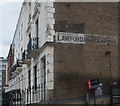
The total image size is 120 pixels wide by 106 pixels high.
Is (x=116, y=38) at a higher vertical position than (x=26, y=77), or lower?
higher

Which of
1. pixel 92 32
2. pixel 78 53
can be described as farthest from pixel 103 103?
pixel 92 32

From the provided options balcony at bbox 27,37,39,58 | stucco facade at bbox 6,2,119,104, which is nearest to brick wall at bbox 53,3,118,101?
stucco facade at bbox 6,2,119,104

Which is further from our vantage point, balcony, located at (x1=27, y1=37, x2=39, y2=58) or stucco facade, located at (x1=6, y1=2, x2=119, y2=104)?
balcony, located at (x1=27, y1=37, x2=39, y2=58)

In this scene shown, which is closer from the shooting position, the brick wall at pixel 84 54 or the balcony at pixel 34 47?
the brick wall at pixel 84 54

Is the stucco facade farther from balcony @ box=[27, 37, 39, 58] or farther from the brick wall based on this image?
balcony @ box=[27, 37, 39, 58]

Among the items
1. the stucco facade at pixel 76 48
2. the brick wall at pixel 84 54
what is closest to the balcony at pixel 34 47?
the stucco facade at pixel 76 48

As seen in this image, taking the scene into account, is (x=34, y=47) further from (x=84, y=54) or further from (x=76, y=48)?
(x=84, y=54)

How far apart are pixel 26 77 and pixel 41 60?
6974 mm

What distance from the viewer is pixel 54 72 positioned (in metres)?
15.1

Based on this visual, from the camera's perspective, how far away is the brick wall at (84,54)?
50.2 feet

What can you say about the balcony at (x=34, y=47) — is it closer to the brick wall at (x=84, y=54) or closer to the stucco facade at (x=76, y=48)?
the stucco facade at (x=76, y=48)

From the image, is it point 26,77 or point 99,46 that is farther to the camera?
point 26,77

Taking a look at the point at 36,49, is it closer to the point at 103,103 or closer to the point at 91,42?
the point at 91,42

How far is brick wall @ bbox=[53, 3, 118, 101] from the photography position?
15.3 meters
